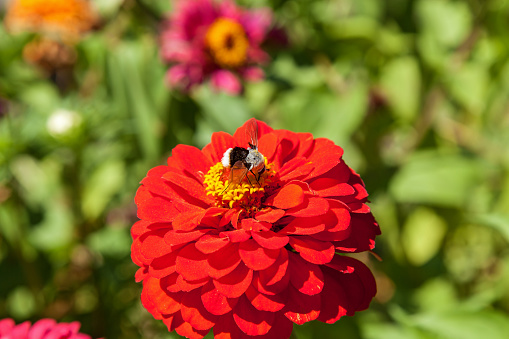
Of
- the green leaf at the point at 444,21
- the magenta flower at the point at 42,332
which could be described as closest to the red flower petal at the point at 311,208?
the magenta flower at the point at 42,332

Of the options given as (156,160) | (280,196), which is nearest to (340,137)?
(156,160)

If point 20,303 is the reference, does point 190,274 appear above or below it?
above

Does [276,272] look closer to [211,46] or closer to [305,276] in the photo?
[305,276]

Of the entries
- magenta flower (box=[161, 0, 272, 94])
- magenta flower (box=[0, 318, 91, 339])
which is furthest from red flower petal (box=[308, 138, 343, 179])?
magenta flower (box=[161, 0, 272, 94])

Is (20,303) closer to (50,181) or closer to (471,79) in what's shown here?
(50,181)

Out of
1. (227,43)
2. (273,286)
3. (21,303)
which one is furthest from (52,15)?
(273,286)

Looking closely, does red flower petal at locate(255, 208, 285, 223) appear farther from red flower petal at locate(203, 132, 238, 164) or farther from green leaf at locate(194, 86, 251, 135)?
green leaf at locate(194, 86, 251, 135)
